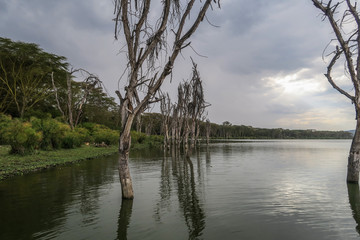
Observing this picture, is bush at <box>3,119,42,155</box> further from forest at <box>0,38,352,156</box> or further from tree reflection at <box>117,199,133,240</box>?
tree reflection at <box>117,199,133,240</box>

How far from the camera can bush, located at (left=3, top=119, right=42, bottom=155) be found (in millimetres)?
13531

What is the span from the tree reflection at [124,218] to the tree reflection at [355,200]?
14.4 ft

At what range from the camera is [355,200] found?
603 cm

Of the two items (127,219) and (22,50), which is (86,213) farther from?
(22,50)

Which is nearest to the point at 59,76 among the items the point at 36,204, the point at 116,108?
the point at 116,108

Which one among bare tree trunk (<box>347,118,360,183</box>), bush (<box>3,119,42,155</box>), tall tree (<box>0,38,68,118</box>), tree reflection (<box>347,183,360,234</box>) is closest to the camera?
tree reflection (<box>347,183,360,234</box>)

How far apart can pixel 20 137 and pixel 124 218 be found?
1220cm

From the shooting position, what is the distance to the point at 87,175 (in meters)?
9.98

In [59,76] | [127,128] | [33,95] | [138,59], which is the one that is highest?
[59,76]

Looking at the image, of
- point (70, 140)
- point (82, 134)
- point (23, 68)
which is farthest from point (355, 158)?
point (23, 68)

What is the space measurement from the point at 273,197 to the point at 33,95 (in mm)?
37022

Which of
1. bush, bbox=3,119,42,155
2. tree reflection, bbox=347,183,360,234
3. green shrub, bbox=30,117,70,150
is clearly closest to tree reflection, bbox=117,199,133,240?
tree reflection, bbox=347,183,360,234

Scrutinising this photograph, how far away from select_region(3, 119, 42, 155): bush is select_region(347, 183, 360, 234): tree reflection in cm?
1611


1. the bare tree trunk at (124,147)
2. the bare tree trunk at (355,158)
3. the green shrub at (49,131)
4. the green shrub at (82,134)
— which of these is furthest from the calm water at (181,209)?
the green shrub at (82,134)
